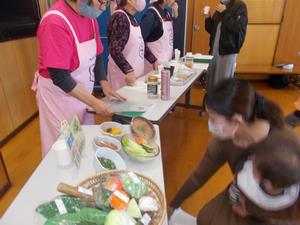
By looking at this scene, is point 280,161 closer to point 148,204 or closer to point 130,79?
point 148,204

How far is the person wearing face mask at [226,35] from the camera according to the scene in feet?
8.80

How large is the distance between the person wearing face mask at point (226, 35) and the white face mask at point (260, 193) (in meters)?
1.82

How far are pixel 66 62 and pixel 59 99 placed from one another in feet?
0.83

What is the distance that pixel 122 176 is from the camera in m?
0.77

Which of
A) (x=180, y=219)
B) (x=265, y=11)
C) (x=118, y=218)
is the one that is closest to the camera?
(x=118, y=218)

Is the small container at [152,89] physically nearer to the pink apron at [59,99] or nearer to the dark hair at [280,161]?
the pink apron at [59,99]

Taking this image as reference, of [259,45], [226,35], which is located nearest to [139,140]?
[226,35]

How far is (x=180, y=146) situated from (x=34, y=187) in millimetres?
1732

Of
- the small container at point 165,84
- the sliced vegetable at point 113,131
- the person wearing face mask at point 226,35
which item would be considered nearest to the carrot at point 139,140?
the sliced vegetable at point 113,131

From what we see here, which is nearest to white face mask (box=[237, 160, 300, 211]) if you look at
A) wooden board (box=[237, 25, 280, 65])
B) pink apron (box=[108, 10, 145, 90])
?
pink apron (box=[108, 10, 145, 90])

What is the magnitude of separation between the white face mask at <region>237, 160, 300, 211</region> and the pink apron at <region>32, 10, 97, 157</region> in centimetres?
92

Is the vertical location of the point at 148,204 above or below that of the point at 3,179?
above

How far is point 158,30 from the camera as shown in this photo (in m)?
2.31

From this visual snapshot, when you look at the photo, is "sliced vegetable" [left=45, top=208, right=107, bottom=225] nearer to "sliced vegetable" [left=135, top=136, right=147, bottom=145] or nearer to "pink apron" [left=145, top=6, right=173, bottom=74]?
"sliced vegetable" [left=135, top=136, right=147, bottom=145]
